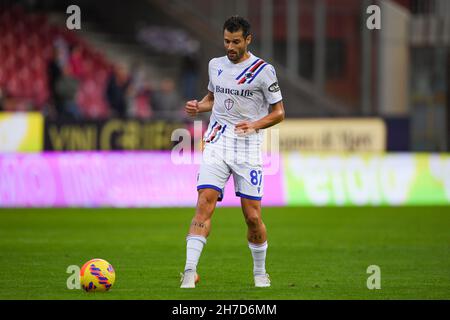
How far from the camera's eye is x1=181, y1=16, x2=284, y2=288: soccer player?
10.1 meters

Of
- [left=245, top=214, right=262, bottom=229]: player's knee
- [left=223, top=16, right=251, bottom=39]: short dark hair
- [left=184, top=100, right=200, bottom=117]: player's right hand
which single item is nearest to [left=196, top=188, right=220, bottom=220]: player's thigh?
[left=245, top=214, right=262, bottom=229]: player's knee

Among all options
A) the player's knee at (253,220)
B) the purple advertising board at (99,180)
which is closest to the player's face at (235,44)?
the player's knee at (253,220)

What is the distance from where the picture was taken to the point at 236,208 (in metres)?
22.0

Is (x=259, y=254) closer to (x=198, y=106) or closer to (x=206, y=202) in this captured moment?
(x=206, y=202)

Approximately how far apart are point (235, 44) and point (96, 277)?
2.56 metres

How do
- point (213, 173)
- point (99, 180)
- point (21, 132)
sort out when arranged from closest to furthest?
point (213, 173), point (99, 180), point (21, 132)

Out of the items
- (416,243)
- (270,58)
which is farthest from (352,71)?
(416,243)

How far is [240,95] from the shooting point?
1027 centimetres

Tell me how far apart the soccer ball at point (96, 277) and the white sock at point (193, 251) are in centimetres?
74

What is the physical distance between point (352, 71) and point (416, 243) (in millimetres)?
11710

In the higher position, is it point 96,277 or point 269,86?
point 269,86

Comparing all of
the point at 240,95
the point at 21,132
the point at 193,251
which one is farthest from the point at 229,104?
the point at 21,132

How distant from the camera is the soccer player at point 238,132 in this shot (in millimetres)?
10086

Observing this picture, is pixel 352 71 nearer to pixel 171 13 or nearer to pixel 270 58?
pixel 270 58
